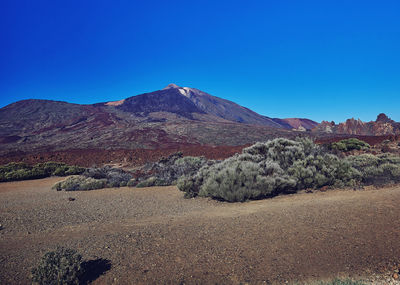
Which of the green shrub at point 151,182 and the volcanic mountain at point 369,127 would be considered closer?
the green shrub at point 151,182

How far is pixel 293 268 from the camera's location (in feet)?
10.8

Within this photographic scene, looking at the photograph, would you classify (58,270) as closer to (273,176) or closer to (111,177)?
(273,176)

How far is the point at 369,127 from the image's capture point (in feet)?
165

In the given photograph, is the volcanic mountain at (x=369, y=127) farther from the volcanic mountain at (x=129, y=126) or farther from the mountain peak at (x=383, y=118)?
the volcanic mountain at (x=129, y=126)

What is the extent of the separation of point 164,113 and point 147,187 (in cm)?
5842

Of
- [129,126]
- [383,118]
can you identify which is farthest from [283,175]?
[383,118]

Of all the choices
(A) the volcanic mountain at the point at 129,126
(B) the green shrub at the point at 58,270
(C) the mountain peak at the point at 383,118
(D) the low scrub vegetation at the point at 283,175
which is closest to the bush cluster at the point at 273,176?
(D) the low scrub vegetation at the point at 283,175

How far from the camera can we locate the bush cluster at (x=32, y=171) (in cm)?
1380

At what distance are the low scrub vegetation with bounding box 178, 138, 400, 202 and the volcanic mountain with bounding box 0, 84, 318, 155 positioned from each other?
19706 mm

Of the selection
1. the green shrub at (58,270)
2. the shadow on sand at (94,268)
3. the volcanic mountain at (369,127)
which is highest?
the volcanic mountain at (369,127)

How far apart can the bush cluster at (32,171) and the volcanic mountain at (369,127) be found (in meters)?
43.8

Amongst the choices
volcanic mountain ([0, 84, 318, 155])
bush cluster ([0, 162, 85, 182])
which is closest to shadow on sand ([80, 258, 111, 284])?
bush cluster ([0, 162, 85, 182])

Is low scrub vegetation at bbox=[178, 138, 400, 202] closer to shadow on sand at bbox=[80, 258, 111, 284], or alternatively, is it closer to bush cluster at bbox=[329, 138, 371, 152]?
shadow on sand at bbox=[80, 258, 111, 284]

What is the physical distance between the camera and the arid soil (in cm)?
325
